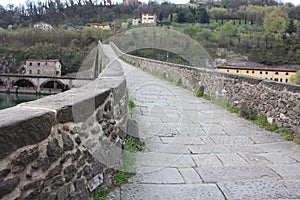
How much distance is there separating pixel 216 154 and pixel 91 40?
4383cm

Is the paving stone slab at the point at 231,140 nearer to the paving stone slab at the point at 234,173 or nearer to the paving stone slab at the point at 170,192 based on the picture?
the paving stone slab at the point at 234,173

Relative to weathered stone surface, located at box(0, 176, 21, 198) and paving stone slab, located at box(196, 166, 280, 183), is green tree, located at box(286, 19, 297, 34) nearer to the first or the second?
paving stone slab, located at box(196, 166, 280, 183)

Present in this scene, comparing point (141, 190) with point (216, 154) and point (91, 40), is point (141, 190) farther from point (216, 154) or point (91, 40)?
point (91, 40)

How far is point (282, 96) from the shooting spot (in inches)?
188

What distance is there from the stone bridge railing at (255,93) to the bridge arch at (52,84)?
16.5 meters

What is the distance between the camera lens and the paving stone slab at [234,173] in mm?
3105

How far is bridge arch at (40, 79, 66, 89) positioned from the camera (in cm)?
2402

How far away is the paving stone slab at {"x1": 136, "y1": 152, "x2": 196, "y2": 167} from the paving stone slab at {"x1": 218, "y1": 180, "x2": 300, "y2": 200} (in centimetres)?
68

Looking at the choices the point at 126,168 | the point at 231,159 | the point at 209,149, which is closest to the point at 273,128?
the point at 209,149

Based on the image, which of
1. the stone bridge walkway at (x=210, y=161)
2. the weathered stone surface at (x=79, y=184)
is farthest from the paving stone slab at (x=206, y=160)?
the weathered stone surface at (x=79, y=184)

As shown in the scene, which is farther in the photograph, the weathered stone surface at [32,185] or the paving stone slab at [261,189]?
the paving stone slab at [261,189]

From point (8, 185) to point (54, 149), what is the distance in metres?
0.40

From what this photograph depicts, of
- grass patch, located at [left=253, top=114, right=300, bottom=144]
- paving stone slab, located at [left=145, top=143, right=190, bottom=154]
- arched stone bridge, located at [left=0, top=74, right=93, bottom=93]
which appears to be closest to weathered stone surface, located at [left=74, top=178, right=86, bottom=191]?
paving stone slab, located at [left=145, top=143, right=190, bottom=154]

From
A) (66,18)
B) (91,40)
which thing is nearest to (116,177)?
(91,40)
